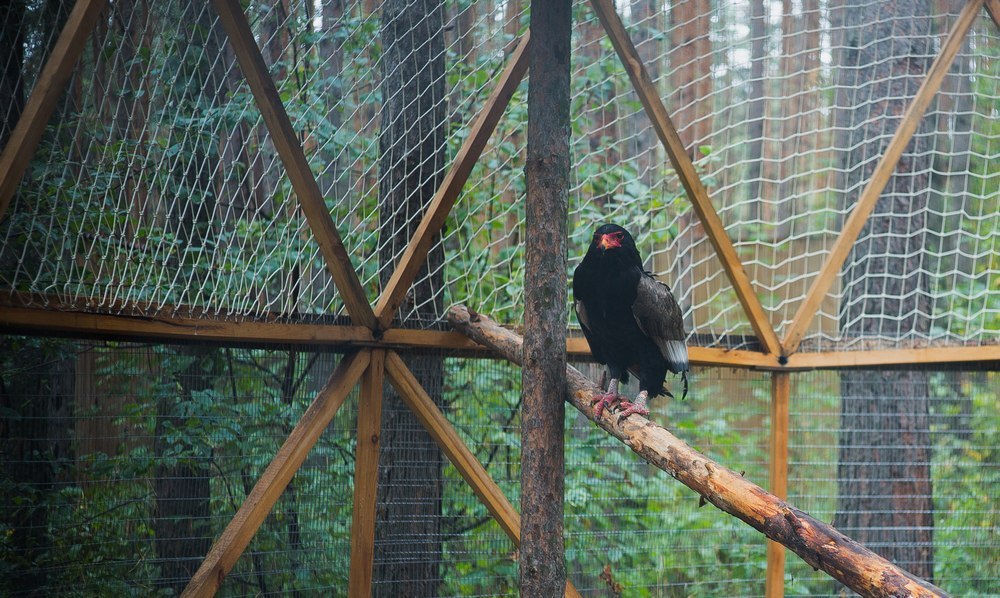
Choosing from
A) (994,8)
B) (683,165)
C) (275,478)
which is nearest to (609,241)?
(683,165)

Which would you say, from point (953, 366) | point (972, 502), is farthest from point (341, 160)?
point (972, 502)

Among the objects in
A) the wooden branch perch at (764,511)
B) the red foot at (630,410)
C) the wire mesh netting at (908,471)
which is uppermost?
the red foot at (630,410)

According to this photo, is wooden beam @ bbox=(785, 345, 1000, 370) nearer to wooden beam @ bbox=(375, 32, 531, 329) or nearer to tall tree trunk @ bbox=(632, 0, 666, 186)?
tall tree trunk @ bbox=(632, 0, 666, 186)

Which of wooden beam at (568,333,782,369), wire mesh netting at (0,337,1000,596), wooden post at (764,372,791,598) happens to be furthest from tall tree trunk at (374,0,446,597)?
wooden post at (764,372,791,598)

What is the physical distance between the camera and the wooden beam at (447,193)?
3232 mm

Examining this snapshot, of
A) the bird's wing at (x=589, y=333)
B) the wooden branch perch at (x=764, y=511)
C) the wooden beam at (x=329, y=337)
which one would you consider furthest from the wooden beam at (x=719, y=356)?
the wooden branch perch at (x=764, y=511)

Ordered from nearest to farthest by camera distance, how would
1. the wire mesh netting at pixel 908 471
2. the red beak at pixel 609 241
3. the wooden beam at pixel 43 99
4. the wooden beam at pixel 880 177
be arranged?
the wooden beam at pixel 43 99, the red beak at pixel 609 241, the wooden beam at pixel 880 177, the wire mesh netting at pixel 908 471

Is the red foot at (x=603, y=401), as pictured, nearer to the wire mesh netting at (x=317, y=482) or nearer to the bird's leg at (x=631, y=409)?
the bird's leg at (x=631, y=409)

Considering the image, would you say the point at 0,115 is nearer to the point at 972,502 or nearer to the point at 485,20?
the point at 485,20

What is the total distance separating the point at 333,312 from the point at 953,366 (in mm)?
3012

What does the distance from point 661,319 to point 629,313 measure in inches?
4.7

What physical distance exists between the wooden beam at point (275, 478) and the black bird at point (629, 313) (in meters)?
0.91

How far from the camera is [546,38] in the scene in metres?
2.60

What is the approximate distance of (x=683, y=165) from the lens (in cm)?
363
